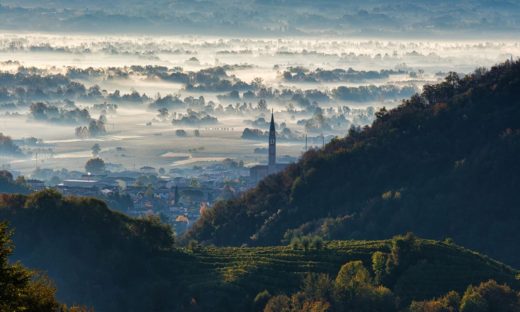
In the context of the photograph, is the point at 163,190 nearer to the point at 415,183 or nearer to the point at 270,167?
the point at 270,167

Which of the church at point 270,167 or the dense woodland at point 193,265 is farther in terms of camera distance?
the church at point 270,167

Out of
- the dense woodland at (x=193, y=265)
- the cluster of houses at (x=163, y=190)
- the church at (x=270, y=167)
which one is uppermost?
the dense woodland at (x=193, y=265)

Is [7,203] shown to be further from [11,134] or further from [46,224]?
[11,134]

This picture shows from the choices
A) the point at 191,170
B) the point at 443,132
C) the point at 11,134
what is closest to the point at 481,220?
the point at 443,132

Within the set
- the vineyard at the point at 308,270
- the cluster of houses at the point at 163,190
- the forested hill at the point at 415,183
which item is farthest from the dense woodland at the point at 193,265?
the cluster of houses at the point at 163,190

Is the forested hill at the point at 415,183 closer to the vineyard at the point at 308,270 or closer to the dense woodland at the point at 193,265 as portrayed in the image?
the dense woodland at the point at 193,265

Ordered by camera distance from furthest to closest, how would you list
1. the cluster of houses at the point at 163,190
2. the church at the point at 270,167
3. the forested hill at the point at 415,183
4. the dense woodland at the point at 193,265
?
the church at the point at 270,167 → the cluster of houses at the point at 163,190 → the forested hill at the point at 415,183 → the dense woodland at the point at 193,265

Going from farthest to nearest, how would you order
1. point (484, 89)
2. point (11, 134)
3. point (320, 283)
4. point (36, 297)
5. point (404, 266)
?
point (11, 134) → point (484, 89) → point (404, 266) → point (320, 283) → point (36, 297)
